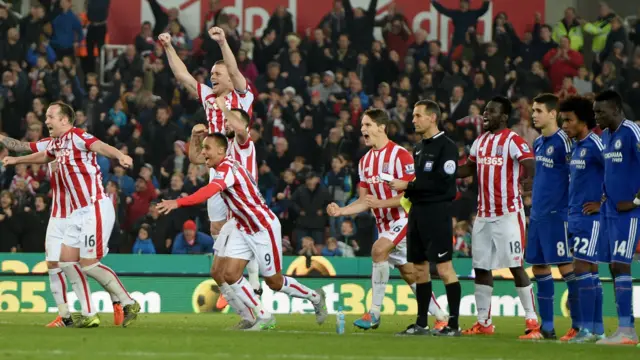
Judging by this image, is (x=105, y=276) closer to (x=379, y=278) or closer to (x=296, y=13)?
(x=379, y=278)

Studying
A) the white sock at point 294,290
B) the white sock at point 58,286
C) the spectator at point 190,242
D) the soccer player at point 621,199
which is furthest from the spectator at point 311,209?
the soccer player at point 621,199

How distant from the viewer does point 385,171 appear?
44.2 ft

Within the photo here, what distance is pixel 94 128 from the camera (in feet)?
75.8

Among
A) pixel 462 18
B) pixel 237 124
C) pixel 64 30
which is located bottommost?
pixel 237 124

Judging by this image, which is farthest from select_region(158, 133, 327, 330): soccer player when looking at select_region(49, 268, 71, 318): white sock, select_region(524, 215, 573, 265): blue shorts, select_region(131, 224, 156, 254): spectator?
select_region(131, 224, 156, 254): spectator

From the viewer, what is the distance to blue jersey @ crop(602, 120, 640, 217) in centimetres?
1111

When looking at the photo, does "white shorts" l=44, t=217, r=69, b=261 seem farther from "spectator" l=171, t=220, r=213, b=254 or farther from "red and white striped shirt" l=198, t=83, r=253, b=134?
"spectator" l=171, t=220, r=213, b=254

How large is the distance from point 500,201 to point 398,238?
1334 millimetres

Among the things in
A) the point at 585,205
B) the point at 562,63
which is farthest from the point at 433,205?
the point at 562,63

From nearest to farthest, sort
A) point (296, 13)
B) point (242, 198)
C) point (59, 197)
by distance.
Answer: point (242, 198) < point (59, 197) < point (296, 13)

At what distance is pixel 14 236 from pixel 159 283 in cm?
337

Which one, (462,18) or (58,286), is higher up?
(462,18)

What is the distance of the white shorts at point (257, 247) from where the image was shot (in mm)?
12617

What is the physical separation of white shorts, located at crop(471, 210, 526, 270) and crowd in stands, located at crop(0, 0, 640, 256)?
772 centimetres
